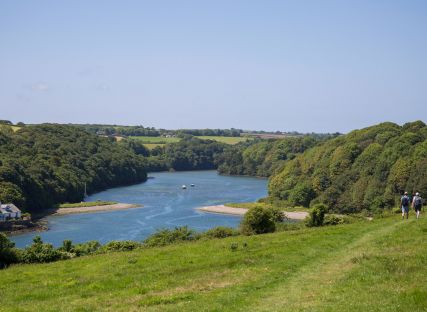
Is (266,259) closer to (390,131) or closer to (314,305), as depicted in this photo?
(314,305)

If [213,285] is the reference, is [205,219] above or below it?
below

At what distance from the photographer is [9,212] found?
107 meters

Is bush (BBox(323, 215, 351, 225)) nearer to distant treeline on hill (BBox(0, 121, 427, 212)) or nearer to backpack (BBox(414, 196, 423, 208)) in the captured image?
backpack (BBox(414, 196, 423, 208))

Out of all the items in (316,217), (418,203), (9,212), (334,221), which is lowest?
(9,212)

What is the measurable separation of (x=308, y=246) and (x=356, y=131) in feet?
417

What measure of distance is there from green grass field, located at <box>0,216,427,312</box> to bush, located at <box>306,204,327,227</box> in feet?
33.1

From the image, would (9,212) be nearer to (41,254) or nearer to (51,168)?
(51,168)

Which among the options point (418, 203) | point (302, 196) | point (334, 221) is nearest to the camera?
point (418, 203)

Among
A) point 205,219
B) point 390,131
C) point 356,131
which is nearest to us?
point 205,219

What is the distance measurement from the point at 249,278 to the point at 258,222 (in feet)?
58.7

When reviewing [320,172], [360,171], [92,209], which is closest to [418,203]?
[360,171]

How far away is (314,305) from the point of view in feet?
50.2

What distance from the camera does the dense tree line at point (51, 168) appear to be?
409 feet

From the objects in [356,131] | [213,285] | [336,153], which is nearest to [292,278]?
[213,285]
